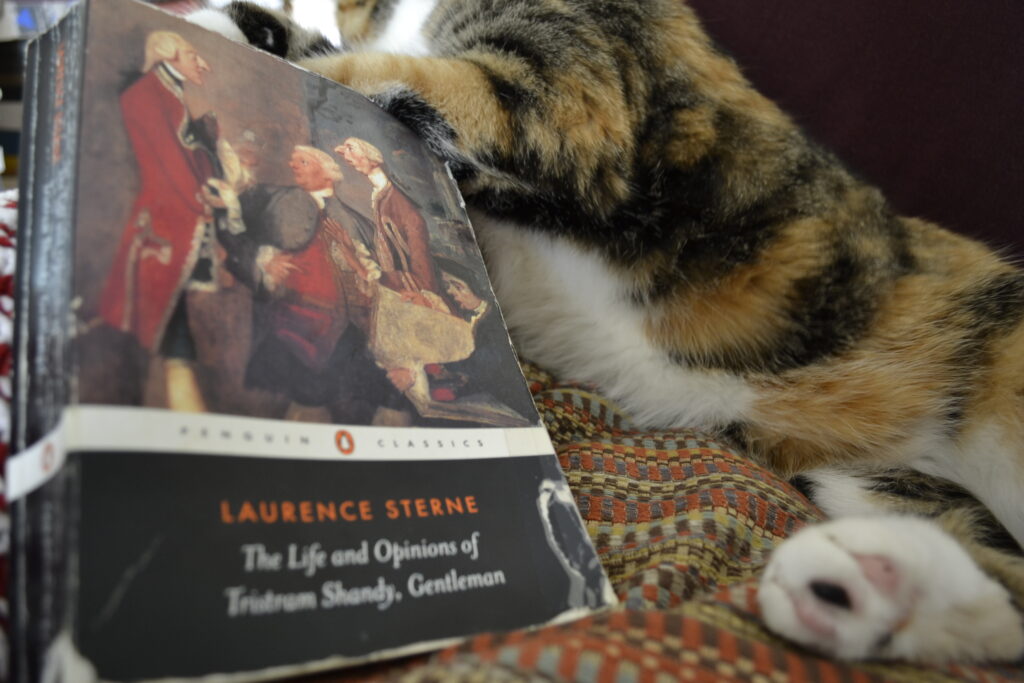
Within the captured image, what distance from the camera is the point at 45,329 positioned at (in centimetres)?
40

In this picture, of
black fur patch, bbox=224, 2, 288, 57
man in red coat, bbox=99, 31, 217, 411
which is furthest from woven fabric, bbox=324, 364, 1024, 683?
black fur patch, bbox=224, 2, 288, 57

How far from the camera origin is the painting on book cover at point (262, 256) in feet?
1.38

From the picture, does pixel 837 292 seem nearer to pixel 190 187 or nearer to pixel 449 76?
pixel 449 76

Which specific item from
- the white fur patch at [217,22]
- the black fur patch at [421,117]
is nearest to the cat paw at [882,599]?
the black fur patch at [421,117]

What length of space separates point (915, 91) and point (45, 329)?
114 cm

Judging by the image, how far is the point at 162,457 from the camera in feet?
1.27

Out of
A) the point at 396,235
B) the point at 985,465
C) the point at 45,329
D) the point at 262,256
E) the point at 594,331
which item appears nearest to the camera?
the point at 45,329

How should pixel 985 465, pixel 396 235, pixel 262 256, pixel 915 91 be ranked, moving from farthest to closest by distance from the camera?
pixel 915 91, pixel 985 465, pixel 396 235, pixel 262 256

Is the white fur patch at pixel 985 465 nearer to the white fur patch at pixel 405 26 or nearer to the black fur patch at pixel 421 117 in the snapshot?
the black fur patch at pixel 421 117

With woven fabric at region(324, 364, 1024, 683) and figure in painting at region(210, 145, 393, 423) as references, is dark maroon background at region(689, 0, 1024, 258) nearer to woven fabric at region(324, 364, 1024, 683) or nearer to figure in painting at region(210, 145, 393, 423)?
woven fabric at region(324, 364, 1024, 683)

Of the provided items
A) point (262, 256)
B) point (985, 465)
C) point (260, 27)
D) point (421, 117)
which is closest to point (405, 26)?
point (260, 27)

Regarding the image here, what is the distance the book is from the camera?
36 cm

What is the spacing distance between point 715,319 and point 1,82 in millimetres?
1817

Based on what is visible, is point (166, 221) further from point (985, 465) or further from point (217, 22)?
point (985, 465)
